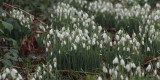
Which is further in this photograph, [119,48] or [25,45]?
[25,45]

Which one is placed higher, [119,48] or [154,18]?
[154,18]

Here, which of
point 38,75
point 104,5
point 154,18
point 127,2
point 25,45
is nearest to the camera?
point 38,75

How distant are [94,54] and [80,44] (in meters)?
0.22

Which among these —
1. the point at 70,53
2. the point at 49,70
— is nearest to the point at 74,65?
the point at 70,53

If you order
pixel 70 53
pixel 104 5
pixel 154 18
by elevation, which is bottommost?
pixel 70 53

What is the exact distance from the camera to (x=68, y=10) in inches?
171

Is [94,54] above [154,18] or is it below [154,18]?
below

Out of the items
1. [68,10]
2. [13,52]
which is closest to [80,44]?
[13,52]

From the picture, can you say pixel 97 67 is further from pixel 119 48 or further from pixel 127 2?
pixel 127 2

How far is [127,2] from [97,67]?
368 centimetres

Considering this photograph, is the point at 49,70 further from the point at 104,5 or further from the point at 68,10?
the point at 104,5

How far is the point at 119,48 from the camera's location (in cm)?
302

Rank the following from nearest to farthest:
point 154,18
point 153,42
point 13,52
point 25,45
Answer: point 13,52 < point 153,42 < point 25,45 < point 154,18

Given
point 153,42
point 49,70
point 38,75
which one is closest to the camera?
point 38,75
